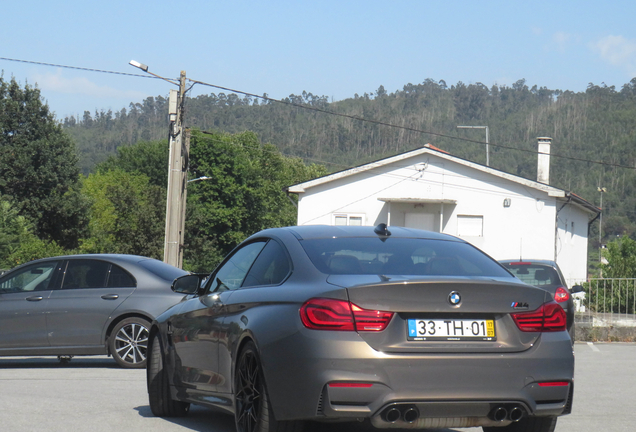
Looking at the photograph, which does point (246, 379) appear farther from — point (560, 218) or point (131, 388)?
point (560, 218)

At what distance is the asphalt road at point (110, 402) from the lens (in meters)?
6.72

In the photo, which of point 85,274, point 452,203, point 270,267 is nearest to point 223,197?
point 452,203

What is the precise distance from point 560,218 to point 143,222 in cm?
3147

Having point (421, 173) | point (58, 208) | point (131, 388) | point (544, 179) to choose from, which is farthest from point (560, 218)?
point (131, 388)

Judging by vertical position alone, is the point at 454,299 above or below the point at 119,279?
above

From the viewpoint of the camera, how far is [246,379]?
538 cm

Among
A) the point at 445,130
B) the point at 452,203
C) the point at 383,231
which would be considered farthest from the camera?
the point at 445,130

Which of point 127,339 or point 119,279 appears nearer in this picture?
point 127,339

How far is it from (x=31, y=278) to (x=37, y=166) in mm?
Answer: 42195

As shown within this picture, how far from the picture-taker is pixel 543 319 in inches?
194

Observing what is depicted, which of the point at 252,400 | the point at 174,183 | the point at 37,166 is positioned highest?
the point at 37,166

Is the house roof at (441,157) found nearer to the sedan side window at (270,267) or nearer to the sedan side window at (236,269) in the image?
the sedan side window at (236,269)

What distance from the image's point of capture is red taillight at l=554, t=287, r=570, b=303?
1384 centimetres

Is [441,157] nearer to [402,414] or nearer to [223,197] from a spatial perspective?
[223,197]
